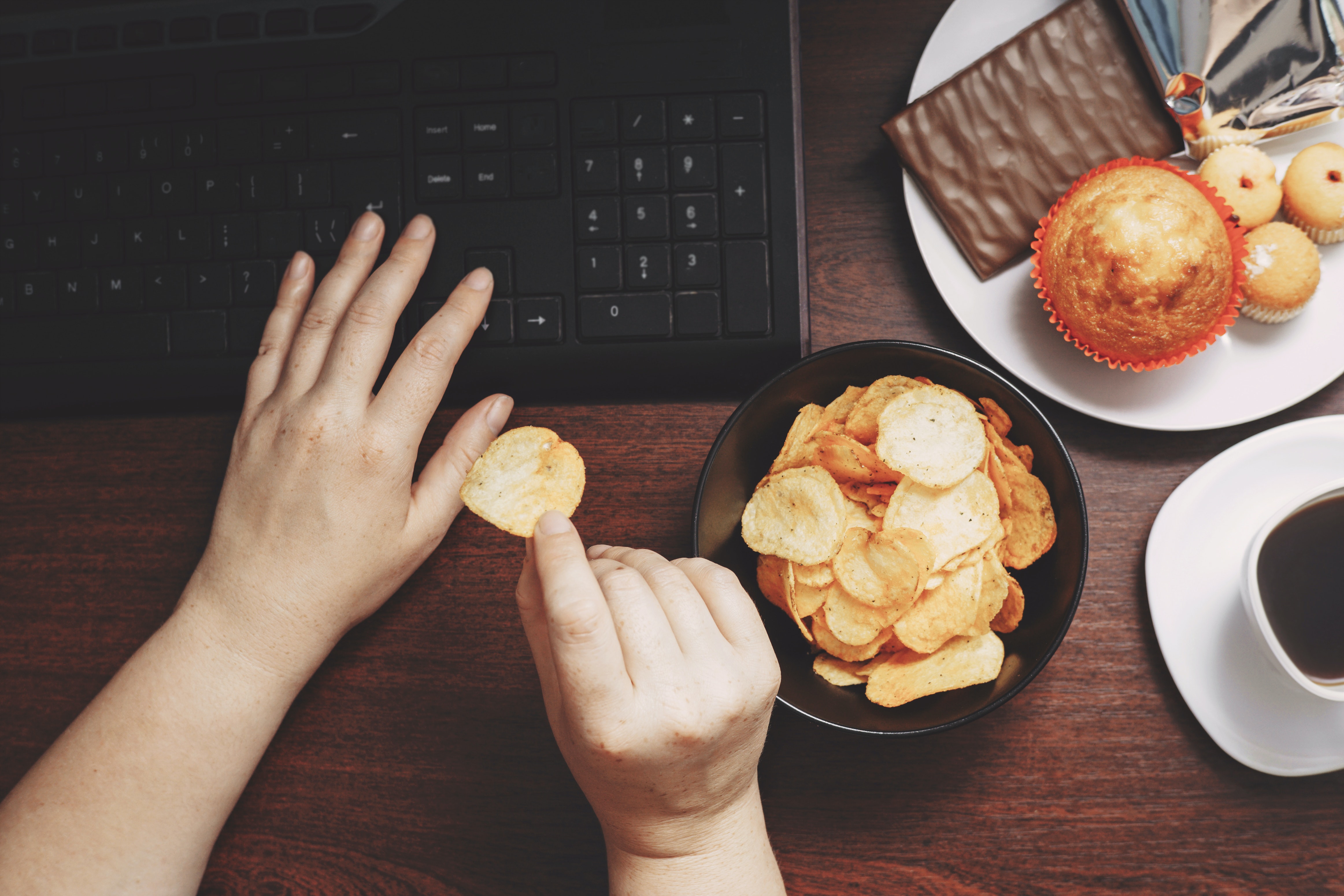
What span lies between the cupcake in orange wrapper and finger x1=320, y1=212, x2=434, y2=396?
1.88ft

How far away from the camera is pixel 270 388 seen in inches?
28.8

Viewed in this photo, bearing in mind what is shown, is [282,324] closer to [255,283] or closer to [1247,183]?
[255,283]

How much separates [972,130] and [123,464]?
35.6 inches

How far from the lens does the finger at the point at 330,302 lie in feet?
2.27

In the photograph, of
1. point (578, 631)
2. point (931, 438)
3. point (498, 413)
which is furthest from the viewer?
point (498, 413)

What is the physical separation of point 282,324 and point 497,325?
205 millimetres

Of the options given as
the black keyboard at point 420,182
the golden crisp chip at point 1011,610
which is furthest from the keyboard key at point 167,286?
the golden crisp chip at point 1011,610

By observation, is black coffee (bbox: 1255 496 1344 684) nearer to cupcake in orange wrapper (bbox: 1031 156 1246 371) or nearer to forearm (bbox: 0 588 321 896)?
cupcake in orange wrapper (bbox: 1031 156 1246 371)

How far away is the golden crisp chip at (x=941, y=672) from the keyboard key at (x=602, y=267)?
0.41 meters

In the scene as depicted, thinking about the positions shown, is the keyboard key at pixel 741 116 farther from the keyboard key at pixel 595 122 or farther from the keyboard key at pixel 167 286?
the keyboard key at pixel 167 286

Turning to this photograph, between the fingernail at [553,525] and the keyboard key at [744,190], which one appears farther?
the keyboard key at [744,190]

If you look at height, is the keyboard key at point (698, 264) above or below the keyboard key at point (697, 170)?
below

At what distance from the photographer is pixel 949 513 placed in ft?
2.15

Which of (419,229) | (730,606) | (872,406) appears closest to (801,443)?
(872,406)
